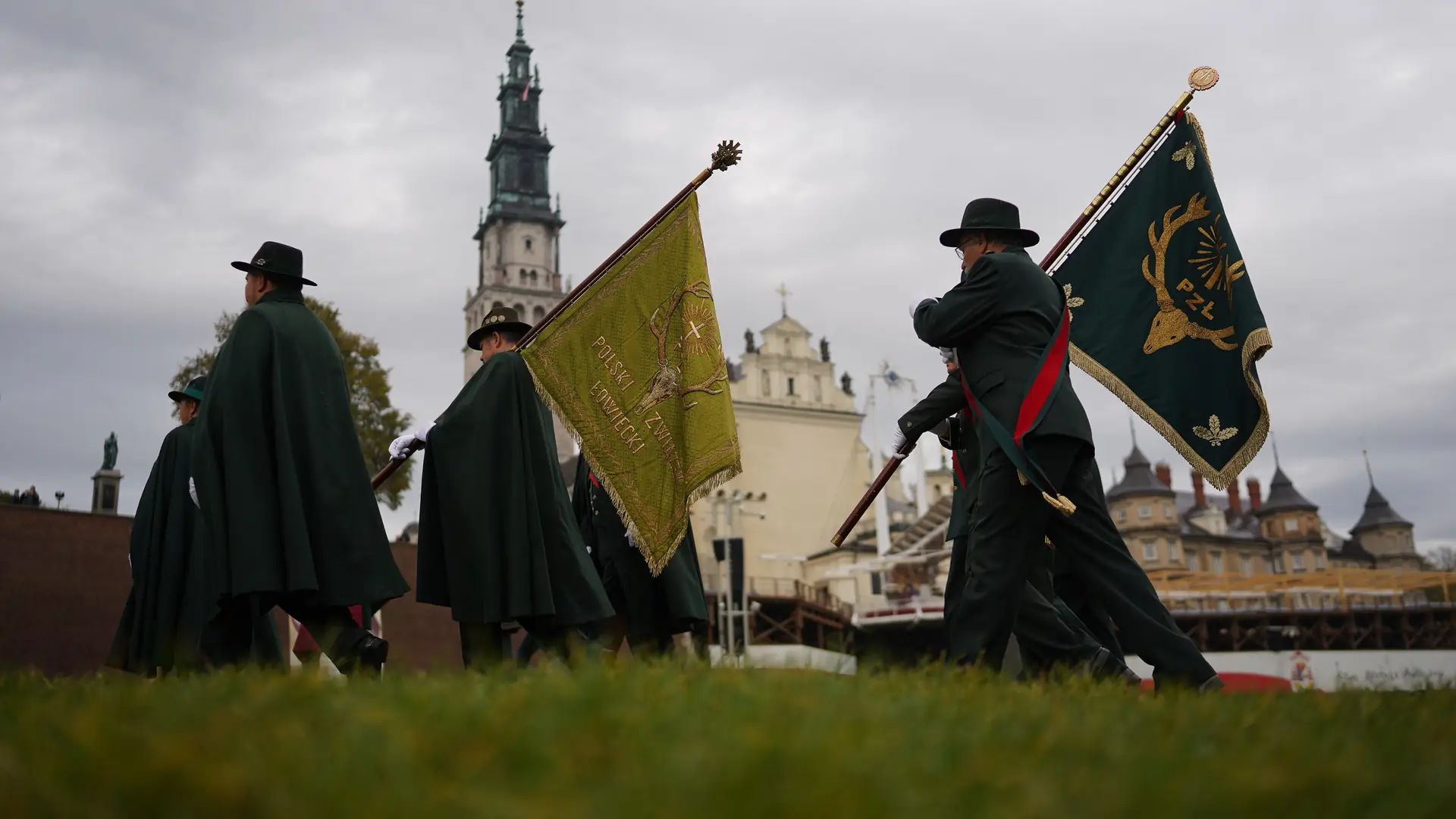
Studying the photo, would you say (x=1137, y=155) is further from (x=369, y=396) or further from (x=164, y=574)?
(x=369, y=396)

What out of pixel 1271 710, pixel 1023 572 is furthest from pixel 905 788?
pixel 1023 572

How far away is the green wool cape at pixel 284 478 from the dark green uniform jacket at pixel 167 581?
0.64 m

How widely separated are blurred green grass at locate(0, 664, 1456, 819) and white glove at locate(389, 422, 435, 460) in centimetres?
363

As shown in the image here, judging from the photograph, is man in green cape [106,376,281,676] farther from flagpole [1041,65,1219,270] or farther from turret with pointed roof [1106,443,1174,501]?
turret with pointed roof [1106,443,1174,501]

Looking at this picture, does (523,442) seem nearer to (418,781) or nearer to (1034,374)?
(1034,374)

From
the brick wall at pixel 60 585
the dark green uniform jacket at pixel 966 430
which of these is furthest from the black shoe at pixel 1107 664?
the brick wall at pixel 60 585

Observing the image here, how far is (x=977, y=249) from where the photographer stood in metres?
5.86

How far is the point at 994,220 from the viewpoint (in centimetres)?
577

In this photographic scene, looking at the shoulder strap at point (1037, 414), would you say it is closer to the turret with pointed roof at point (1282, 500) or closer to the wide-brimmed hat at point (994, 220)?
the wide-brimmed hat at point (994, 220)

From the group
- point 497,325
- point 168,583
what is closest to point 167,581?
point 168,583

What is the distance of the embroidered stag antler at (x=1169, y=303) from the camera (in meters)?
7.15

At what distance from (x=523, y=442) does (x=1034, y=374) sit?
2.80m

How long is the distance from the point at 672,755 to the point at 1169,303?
6.29 meters

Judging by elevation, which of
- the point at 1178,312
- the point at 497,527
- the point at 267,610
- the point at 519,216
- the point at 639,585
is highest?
the point at 519,216
